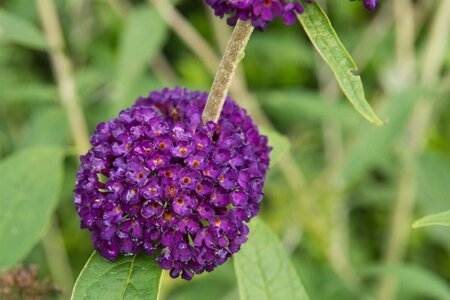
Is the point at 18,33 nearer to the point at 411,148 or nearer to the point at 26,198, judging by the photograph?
the point at 26,198

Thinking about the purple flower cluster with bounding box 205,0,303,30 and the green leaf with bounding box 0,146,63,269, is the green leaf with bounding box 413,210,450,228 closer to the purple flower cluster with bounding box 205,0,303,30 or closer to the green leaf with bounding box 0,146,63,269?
the purple flower cluster with bounding box 205,0,303,30

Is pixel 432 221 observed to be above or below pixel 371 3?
below

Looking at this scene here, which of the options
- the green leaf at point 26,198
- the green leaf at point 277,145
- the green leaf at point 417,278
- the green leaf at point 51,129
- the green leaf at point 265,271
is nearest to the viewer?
the green leaf at point 265,271

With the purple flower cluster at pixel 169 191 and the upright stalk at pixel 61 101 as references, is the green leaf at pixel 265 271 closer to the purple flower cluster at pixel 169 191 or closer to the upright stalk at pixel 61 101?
the purple flower cluster at pixel 169 191

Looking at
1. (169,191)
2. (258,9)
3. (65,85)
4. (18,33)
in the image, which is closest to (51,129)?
(65,85)

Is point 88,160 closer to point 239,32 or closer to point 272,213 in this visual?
point 239,32

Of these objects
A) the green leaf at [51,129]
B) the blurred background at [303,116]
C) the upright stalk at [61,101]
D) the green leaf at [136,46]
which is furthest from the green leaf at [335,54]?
the green leaf at [51,129]
